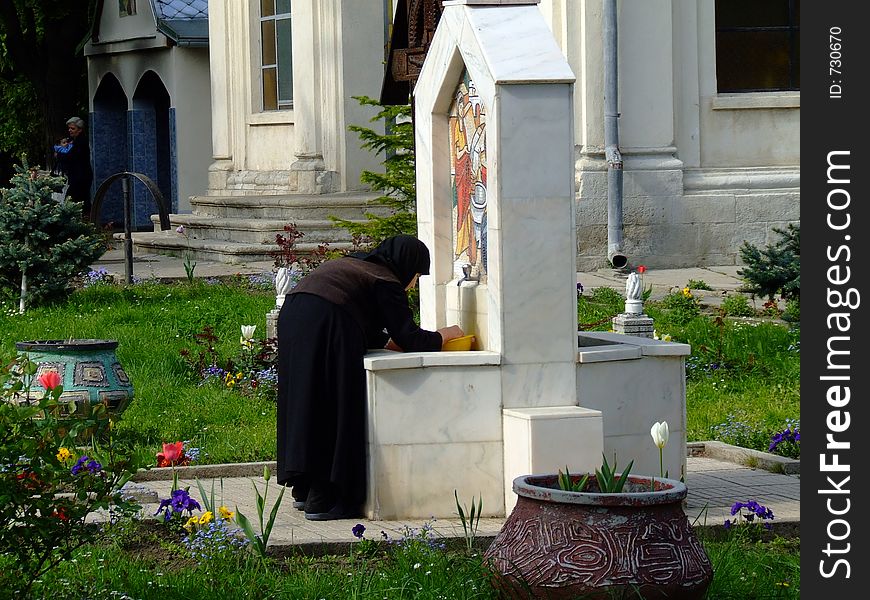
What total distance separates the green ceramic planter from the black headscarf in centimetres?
221

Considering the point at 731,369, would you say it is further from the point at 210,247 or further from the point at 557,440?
the point at 210,247

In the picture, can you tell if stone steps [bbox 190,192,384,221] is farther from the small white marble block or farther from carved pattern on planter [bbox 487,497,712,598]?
carved pattern on planter [bbox 487,497,712,598]

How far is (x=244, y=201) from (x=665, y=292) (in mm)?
6269

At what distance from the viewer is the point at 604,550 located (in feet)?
17.2

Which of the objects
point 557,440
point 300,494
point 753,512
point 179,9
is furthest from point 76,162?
point 753,512

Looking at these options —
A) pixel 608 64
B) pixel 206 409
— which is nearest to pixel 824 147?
pixel 206 409

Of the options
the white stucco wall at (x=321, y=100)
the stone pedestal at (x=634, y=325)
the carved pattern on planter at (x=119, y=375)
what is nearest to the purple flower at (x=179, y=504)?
the carved pattern on planter at (x=119, y=375)

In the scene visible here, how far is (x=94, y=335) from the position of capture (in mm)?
12367

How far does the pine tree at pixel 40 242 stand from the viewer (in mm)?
13422

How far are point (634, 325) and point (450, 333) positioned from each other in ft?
9.79

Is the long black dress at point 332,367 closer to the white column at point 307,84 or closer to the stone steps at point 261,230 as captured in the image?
the stone steps at point 261,230

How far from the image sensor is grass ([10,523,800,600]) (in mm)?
5620

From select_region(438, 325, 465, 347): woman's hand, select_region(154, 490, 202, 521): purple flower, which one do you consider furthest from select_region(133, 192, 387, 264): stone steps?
select_region(154, 490, 202, 521): purple flower

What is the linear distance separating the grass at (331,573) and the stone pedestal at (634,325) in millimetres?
3793
